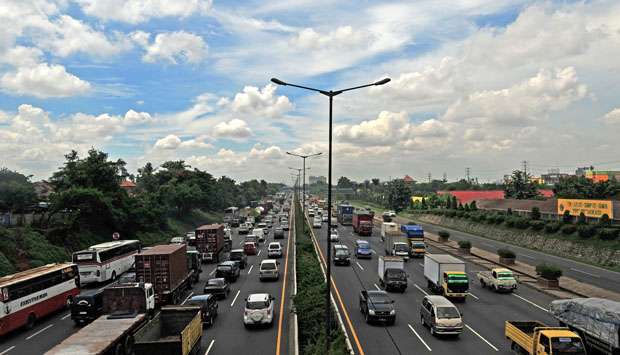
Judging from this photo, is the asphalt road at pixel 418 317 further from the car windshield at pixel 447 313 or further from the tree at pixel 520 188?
the tree at pixel 520 188

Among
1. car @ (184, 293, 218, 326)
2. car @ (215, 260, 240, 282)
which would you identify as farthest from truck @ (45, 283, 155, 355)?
car @ (215, 260, 240, 282)

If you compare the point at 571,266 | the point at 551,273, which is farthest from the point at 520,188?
the point at 551,273

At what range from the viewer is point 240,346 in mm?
21453

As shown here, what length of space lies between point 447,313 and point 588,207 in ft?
143

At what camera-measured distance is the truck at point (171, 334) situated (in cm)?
1675

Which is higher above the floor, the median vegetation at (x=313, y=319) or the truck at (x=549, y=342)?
the truck at (x=549, y=342)

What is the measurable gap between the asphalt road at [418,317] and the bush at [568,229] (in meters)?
21.5

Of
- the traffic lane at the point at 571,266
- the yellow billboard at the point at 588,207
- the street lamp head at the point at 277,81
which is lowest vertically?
the traffic lane at the point at 571,266

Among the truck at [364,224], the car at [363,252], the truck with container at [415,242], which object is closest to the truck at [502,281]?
the truck with container at [415,242]

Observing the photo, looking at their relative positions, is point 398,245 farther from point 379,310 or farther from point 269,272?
point 379,310

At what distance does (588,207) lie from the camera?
56531 millimetres

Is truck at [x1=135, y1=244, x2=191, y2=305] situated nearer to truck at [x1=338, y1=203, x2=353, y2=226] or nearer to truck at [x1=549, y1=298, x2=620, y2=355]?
truck at [x1=549, y1=298, x2=620, y2=355]

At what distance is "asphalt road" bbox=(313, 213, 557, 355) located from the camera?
21.5 m

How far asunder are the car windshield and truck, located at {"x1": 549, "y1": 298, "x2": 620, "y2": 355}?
476 cm
